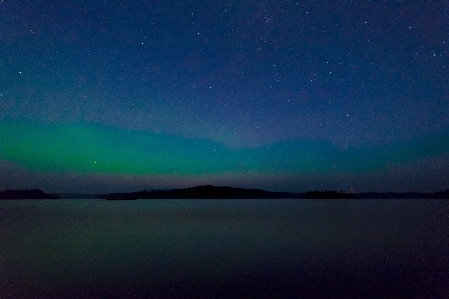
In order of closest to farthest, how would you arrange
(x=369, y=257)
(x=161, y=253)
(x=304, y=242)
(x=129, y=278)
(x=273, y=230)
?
1. (x=129, y=278)
2. (x=369, y=257)
3. (x=161, y=253)
4. (x=304, y=242)
5. (x=273, y=230)

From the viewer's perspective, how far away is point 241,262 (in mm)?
9961

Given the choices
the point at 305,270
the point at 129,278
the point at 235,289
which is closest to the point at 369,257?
the point at 305,270

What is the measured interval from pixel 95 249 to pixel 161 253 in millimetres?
2639

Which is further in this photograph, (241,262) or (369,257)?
(369,257)

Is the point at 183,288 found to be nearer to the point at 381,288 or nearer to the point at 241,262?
the point at 241,262

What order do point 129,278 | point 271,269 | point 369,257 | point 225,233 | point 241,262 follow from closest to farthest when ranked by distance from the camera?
point 129,278 < point 271,269 < point 241,262 < point 369,257 < point 225,233

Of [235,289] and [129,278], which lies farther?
[129,278]

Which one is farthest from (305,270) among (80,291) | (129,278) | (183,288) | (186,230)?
(186,230)

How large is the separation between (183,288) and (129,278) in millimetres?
1574

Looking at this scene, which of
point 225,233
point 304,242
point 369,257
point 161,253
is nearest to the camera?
point 369,257

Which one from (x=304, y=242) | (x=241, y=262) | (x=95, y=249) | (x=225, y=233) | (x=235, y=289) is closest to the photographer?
(x=235, y=289)

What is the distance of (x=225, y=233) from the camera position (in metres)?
16.0

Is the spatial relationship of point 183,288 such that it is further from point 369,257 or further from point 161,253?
point 369,257

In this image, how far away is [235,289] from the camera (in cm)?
750
